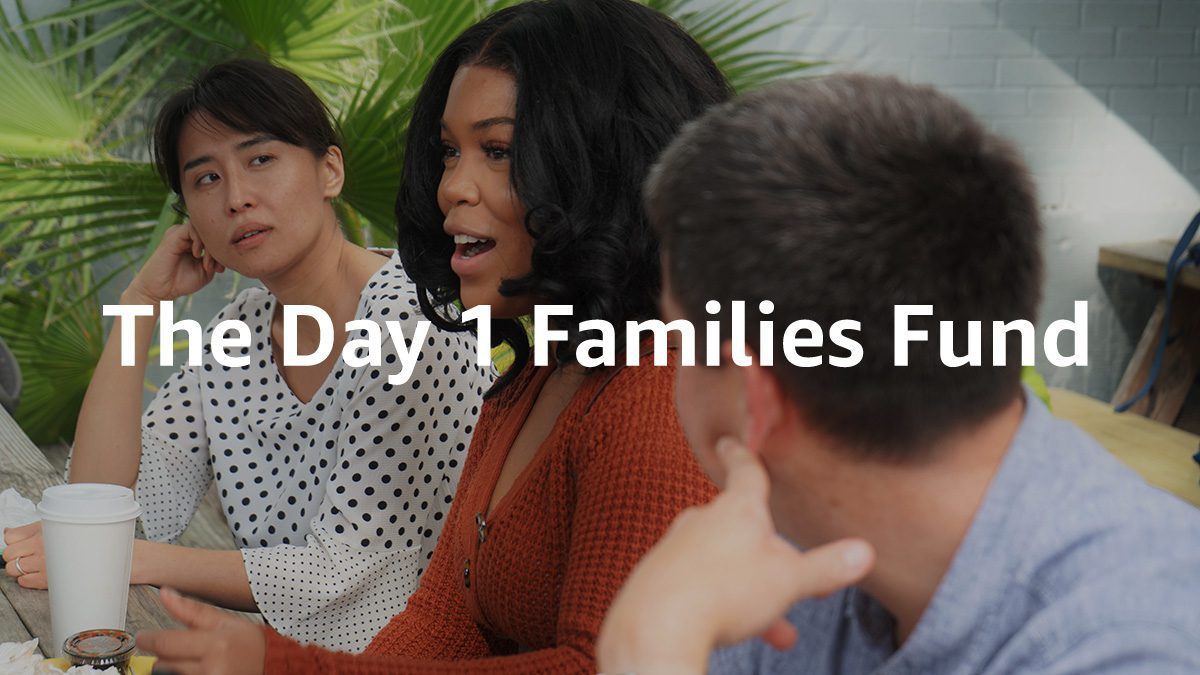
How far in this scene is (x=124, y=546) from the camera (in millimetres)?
1347

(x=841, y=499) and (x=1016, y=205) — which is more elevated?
(x=1016, y=205)

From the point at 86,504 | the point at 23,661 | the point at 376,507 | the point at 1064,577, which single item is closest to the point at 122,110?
the point at 376,507

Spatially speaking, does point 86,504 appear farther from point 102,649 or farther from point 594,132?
point 594,132

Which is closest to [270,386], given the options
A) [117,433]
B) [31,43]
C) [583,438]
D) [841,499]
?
[117,433]

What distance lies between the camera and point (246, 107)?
197 cm

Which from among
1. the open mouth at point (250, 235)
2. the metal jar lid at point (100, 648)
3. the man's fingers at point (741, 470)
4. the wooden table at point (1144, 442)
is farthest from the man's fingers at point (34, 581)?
the wooden table at point (1144, 442)

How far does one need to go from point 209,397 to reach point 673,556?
155 centimetres

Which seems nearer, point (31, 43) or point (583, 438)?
point (583, 438)

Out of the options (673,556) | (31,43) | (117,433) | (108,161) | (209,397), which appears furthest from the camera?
(31,43)

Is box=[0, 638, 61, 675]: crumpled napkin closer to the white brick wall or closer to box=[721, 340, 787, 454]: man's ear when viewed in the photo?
box=[721, 340, 787, 454]: man's ear

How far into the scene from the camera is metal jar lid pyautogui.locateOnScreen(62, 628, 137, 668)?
45.9 inches

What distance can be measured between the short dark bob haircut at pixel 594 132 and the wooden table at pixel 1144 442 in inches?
76.7

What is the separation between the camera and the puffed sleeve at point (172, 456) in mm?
2074

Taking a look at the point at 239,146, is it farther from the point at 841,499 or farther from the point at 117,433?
the point at 841,499
